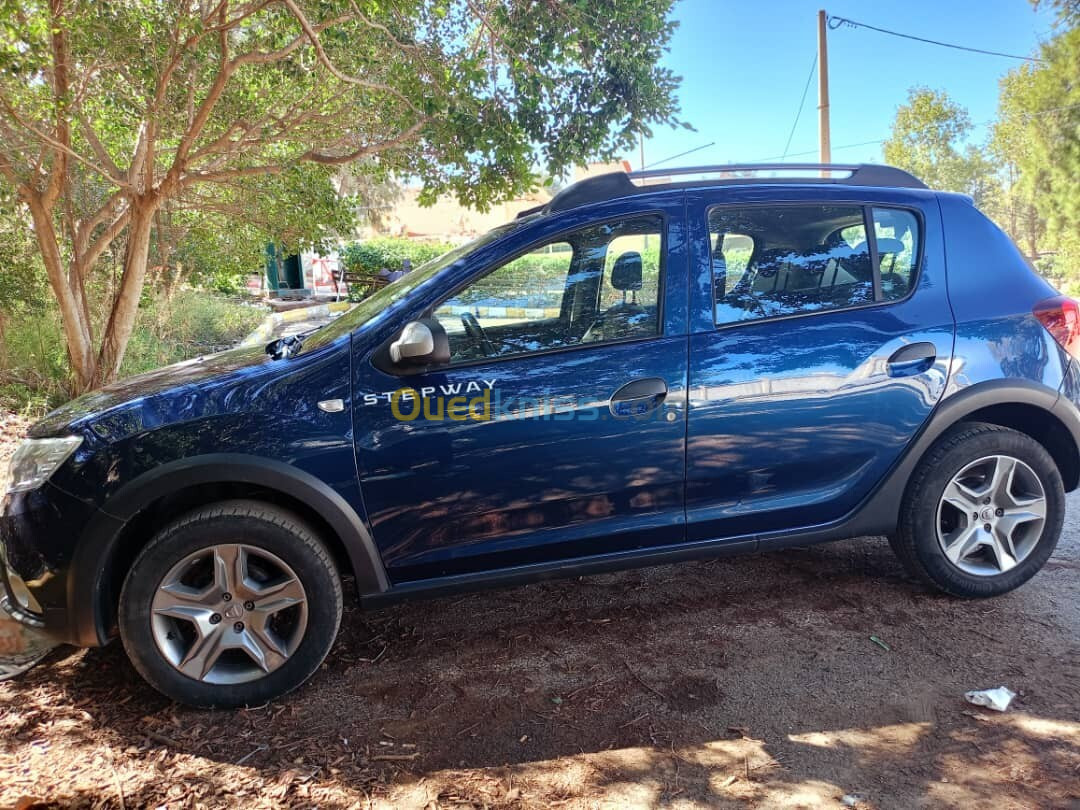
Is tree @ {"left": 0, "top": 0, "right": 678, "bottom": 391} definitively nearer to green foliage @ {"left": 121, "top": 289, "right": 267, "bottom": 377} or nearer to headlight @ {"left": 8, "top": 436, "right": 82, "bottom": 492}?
green foliage @ {"left": 121, "top": 289, "right": 267, "bottom": 377}

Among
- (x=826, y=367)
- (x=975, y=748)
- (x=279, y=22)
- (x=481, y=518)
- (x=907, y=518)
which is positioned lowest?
(x=975, y=748)

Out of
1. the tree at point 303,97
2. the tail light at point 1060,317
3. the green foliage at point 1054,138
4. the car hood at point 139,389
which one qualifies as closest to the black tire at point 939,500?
the tail light at point 1060,317

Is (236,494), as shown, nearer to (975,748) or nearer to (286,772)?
(286,772)

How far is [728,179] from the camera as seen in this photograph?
3203mm

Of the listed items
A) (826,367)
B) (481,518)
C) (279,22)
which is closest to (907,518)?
(826,367)

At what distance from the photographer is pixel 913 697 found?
2.75 meters

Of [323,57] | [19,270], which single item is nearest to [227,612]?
[323,57]

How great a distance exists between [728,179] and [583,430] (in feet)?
4.27

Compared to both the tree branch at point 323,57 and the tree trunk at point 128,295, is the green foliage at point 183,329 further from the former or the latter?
the tree branch at point 323,57

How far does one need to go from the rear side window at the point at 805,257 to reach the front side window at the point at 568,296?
0.31 metres

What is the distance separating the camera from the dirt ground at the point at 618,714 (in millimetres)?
2344

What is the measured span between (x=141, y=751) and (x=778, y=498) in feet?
8.53

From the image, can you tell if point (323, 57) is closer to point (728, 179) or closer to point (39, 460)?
point (728, 179)

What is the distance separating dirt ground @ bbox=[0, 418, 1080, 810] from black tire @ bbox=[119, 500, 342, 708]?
3.8 inches
